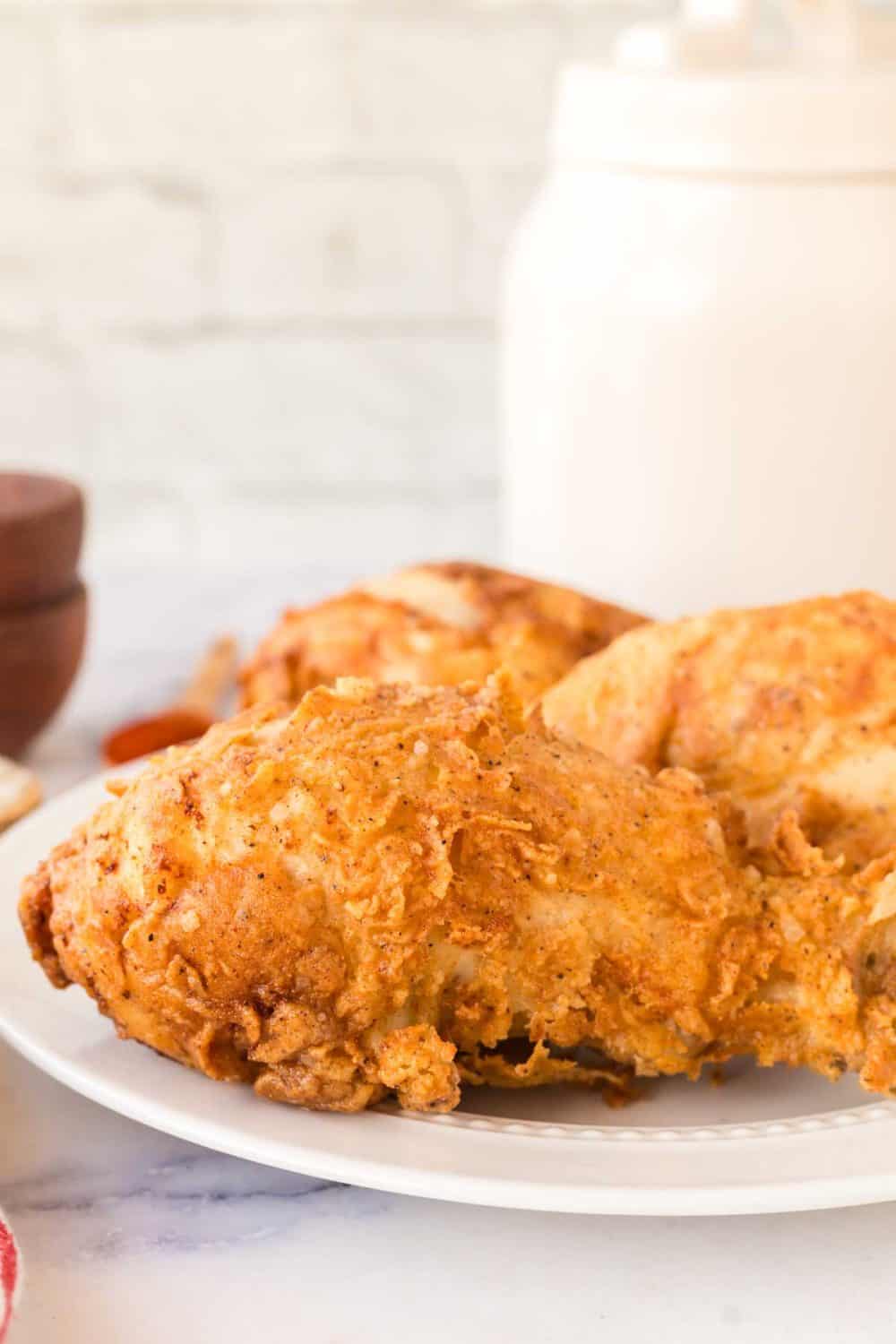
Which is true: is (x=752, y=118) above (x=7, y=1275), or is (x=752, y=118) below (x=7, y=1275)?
above

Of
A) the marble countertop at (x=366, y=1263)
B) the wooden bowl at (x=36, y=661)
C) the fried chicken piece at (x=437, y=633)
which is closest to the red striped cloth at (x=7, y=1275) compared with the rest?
the marble countertop at (x=366, y=1263)

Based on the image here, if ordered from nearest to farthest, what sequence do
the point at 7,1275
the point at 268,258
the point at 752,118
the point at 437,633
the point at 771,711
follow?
the point at 7,1275 → the point at 771,711 → the point at 437,633 → the point at 752,118 → the point at 268,258

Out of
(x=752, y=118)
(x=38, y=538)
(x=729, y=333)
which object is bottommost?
(x=38, y=538)

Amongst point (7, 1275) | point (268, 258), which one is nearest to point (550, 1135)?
point (7, 1275)

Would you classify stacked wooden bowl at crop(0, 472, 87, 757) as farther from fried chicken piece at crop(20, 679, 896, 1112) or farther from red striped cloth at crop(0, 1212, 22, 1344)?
red striped cloth at crop(0, 1212, 22, 1344)

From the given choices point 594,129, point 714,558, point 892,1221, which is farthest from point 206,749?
point 594,129

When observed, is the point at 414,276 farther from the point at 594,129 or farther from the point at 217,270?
the point at 594,129

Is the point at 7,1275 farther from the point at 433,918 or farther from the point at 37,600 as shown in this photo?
the point at 37,600

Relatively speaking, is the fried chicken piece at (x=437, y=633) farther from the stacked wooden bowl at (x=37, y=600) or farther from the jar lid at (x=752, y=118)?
the jar lid at (x=752, y=118)
